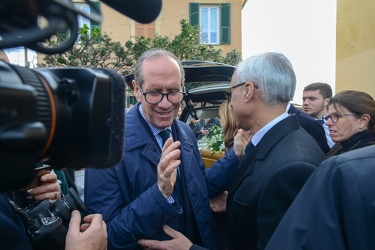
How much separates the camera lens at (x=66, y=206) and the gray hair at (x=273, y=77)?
1.07m

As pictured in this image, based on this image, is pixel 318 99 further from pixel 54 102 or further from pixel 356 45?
pixel 356 45

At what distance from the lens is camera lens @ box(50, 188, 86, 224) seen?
143 cm

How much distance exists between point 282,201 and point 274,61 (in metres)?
0.78

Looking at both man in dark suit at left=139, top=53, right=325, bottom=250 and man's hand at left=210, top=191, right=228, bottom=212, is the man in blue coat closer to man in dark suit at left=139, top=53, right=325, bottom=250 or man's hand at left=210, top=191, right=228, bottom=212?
man's hand at left=210, top=191, right=228, bottom=212

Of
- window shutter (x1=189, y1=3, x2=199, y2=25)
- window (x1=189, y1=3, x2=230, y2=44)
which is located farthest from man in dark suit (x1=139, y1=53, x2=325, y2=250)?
window shutter (x1=189, y1=3, x2=199, y2=25)

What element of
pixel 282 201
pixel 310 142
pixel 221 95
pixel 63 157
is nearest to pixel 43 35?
pixel 63 157

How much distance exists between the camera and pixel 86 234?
1.40 m

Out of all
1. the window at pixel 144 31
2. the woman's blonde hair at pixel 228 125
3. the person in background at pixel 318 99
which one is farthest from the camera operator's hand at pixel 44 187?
the window at pixel 144 31

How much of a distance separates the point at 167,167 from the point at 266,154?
490 millimetres

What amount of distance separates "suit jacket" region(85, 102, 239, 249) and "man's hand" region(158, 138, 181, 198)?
4cm

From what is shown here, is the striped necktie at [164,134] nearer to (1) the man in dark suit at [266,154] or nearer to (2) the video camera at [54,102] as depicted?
(1) the man in dark suit at [266,154]

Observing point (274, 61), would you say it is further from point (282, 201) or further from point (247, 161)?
point (282, 201)

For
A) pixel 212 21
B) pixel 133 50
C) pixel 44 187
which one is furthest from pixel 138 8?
pixel 212 21

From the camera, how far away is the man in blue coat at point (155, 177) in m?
1.73
